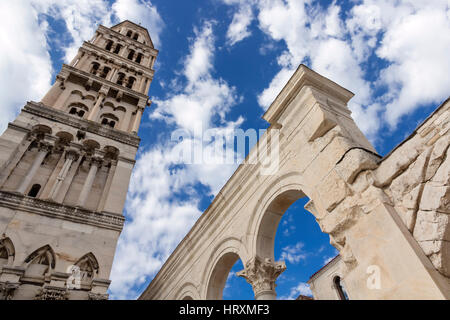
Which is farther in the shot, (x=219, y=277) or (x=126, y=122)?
(x=126, y=122)

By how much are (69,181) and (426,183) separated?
1238cm

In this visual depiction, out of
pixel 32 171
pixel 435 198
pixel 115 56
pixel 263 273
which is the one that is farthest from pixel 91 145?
pixel 435 198

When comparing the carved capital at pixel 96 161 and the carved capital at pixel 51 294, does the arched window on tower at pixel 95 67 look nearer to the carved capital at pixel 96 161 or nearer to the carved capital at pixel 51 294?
the carved capital at pixel 96 161

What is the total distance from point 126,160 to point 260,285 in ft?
32.4

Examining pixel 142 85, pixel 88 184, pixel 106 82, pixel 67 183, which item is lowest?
pixel 67 183

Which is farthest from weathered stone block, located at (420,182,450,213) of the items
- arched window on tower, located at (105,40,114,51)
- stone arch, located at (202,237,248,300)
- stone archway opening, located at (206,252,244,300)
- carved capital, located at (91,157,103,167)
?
arched window on tower, located at (105,40,114,51)

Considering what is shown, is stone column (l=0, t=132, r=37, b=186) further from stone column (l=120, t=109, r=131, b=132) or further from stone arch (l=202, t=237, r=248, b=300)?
stone arch (l=202, t=237, r=248, b=300)

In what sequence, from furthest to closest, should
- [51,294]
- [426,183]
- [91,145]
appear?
[91,145] → [51,294] → [426,183]

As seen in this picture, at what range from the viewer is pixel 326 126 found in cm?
457

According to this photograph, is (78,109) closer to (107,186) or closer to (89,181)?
(89,181)

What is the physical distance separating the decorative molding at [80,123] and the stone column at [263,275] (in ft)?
34.7

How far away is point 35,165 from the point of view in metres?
11.3
